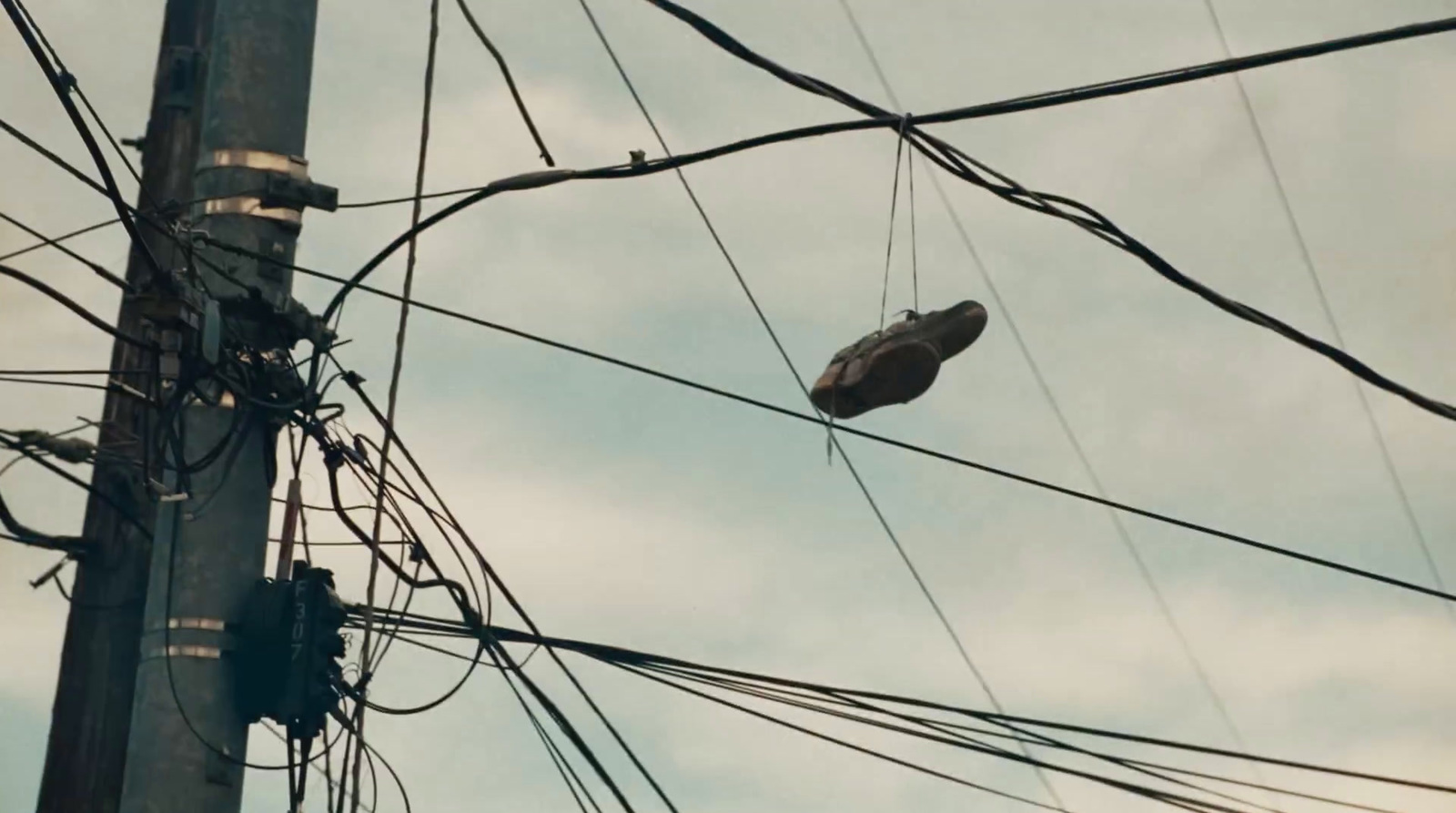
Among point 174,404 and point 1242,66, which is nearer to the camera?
point 1242,66

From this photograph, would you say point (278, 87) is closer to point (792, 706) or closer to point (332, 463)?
point (332, 463)

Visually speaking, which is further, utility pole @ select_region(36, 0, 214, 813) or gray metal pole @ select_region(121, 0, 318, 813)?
utility pole @ select_region(36, 0, 214, 813)

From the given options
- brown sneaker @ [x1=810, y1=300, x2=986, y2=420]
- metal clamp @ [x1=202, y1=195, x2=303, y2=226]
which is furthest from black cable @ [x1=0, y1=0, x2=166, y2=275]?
brown sneaker @ [x1=810, y1=300, x2=986, y2=420]

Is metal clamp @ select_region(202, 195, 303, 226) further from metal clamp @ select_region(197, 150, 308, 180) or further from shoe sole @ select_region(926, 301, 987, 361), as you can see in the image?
shoe sole @ select_region(926, 301, 987, 361)

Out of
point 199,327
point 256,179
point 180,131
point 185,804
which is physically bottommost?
point 185,804

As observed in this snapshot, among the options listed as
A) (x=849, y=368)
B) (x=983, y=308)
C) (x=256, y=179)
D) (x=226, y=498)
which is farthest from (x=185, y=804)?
(x=983, y=308)

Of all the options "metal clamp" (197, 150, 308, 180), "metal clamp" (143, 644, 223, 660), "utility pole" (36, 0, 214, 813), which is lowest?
"metal clamp" (143, 644, 223, 660)

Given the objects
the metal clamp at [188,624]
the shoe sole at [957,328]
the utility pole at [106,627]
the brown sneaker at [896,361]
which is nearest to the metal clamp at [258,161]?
the utility pole at [106,627]

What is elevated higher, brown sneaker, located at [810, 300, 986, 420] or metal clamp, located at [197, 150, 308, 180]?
metal clamp, located at [197, 150, 308, 180]
